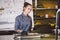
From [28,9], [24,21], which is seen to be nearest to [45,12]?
[28,9]

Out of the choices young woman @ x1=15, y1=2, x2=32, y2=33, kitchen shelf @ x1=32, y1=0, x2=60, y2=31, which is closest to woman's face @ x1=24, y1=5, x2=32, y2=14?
young woman @ x1=15, y1=2, x2=32, y2=33

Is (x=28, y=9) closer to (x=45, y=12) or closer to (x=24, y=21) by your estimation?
(x=24, y=21)

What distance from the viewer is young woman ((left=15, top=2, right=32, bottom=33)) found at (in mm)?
5000

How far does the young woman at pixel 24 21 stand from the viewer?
16.4 ft

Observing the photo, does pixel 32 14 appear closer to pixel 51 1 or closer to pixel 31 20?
pixel 31 20

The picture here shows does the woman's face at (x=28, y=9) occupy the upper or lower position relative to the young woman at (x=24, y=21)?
upper

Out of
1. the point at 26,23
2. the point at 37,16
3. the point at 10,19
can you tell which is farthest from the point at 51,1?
the point at 10,19

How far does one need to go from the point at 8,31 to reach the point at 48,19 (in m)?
1.28

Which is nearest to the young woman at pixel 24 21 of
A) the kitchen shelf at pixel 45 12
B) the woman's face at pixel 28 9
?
the woman's face at pixel 28 9

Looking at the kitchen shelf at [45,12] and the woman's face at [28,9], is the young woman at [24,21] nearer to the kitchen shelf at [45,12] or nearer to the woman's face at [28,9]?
the woman's face at [28,9]

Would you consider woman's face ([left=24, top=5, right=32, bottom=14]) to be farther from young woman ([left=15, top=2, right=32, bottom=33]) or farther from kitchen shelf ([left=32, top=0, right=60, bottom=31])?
kitchen shelf ([left=32, top=0, right=60, bottom=31])

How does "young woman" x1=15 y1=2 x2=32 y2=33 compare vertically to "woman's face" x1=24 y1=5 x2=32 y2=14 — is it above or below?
below

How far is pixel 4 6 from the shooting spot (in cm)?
496

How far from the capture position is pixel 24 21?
5078 millimetres
